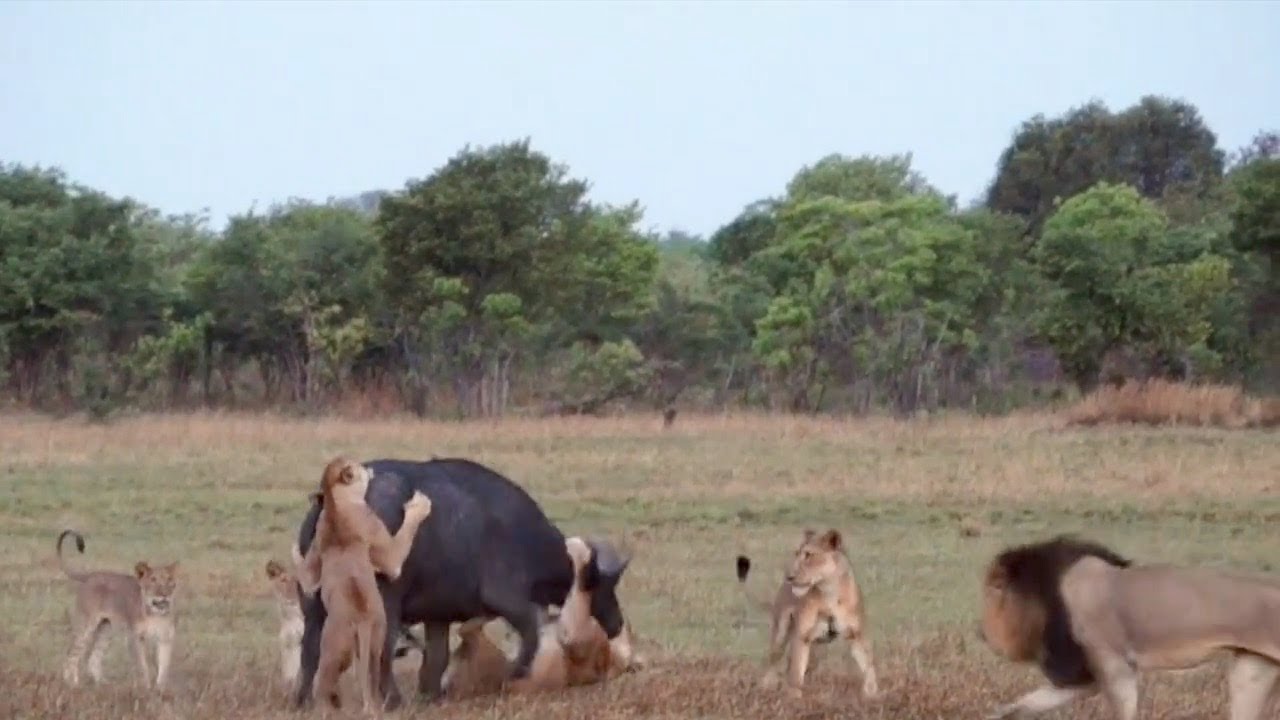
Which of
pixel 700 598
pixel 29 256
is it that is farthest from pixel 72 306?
pixel 700 598

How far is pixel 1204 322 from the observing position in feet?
113

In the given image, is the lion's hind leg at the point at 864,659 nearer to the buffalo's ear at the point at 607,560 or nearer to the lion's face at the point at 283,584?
the buffalo's ear at the point at 607,560

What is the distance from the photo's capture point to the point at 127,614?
10703 mm

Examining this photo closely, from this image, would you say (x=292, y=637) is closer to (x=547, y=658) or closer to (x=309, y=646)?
(x=309, y=646)

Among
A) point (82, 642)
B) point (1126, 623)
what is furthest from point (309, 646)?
point (1126, 623)

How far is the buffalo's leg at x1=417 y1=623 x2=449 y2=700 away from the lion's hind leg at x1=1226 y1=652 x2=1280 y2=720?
3.39 metres

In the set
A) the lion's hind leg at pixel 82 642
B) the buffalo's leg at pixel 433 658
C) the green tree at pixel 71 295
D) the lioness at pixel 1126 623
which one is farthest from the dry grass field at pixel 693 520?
the green tree at pixel 71 295

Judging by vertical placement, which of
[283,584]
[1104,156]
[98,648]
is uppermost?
[1104,156]

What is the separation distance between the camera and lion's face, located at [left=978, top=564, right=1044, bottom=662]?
8234mm

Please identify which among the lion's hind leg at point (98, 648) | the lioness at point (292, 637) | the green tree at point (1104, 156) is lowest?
the lion's hind leg at point (98, 648)

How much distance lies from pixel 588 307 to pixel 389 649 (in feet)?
108

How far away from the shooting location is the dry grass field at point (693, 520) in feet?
31.2

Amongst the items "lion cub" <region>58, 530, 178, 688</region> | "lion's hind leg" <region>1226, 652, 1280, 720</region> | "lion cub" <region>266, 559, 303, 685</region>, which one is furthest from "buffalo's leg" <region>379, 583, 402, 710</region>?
"lion's hind leg" <region>1226, 652, 1280, 720</region>

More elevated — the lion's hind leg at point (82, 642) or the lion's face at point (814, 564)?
the lion's face at point (814, 564)
